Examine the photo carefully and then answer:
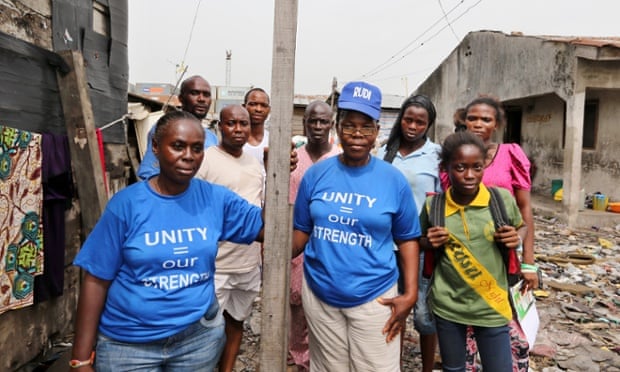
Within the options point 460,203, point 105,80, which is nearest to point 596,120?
point 460,203

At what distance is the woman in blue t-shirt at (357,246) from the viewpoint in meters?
1.89

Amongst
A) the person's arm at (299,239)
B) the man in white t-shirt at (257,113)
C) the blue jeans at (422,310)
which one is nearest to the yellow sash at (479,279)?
the blue jeans at (422,310)

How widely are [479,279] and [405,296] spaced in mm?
423

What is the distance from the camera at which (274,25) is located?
1596mm

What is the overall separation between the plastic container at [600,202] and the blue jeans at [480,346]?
871cm

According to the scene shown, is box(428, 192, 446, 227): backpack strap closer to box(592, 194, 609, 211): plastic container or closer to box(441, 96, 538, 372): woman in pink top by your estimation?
box(441, 96, 538, 372): woman in pink top

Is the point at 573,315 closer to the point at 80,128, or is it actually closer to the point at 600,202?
the point at 80,128

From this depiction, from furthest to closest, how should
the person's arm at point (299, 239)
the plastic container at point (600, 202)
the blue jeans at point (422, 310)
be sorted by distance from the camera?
the plastic container at point (600, 202), the blue jeans at point (422, 310), the person's arm at point (299, 239)

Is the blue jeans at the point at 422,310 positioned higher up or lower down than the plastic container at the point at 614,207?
lower down

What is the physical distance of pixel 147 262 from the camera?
1562 mm

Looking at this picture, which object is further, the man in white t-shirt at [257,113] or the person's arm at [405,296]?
the man in white t-shirt at [257,113]

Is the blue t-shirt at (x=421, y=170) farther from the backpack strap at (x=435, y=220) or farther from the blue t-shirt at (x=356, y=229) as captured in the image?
the blue t-shirt at (x=356, y=229)

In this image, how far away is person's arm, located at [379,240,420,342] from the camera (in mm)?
1928

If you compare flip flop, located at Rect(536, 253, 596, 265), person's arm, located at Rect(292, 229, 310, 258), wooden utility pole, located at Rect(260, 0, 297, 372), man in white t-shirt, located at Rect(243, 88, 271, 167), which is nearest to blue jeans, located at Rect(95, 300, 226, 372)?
wooden utility pole, located at Rect(260, 0, 297, 372)
